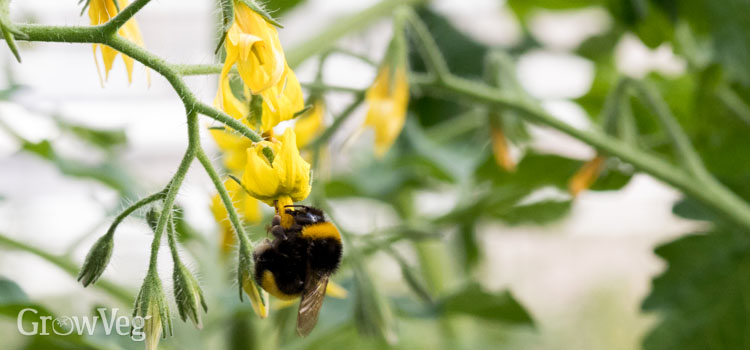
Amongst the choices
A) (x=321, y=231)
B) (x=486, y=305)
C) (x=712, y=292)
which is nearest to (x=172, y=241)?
(x=321, y=231)

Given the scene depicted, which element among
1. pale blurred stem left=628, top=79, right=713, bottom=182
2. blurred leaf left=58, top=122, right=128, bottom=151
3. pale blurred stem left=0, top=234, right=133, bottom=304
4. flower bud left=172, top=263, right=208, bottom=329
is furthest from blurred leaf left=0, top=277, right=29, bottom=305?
pale blurred stem left=628, top=79, right=713, bottom=182

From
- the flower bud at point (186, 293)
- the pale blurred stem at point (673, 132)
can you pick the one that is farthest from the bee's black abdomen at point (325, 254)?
the pale blurred stem at point (673, 132)

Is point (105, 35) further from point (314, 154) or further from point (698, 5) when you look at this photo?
point (698, 5)

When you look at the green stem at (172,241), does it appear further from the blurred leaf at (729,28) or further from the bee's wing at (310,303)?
the blurred leaf at (729,28)

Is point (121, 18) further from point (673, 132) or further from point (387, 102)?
point (673, 132)

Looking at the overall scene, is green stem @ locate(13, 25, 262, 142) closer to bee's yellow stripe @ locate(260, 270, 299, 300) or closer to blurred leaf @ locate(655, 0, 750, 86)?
bee's yellow stripe @ locate(260, 270, 299, 300)
